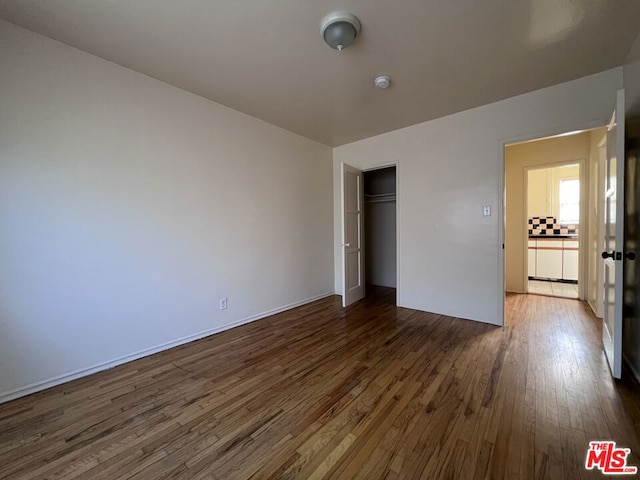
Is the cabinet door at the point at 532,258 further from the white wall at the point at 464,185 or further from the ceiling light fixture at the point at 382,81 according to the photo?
the ceiling light fixture at the point at 382,81

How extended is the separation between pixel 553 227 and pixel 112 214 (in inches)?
297

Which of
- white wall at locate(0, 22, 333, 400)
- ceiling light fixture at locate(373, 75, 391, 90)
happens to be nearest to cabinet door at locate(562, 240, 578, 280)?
ceiling light fixture at locate(373, 75, 391, 90)

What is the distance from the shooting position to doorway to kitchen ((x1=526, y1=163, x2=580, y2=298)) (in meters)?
5.15

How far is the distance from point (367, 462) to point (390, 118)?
341 cm

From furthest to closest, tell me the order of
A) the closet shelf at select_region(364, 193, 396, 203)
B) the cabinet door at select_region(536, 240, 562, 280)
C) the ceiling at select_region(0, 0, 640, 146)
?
the cabinet door at select_region(536, 240, 562, 280) < the closet shelf at select_region(364, 193, 396, 203) < the ceiling at select_region(0, 0, 640, 146)

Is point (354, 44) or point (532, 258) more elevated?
point (354, 44)

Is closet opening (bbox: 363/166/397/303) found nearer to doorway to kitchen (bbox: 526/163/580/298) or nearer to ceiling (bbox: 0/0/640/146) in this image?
ceiling (bbox: 0/0/640/146)

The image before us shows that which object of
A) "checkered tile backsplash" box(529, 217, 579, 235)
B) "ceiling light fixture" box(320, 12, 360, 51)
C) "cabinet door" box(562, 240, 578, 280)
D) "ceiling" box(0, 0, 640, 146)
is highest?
"ceiling" box(0, 0, 640, 146)

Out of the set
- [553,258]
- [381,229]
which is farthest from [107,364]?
[553,258]

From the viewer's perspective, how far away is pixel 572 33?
1883 mm

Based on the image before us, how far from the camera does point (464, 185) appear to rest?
10.3ft

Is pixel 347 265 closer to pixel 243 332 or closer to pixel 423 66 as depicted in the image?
pixel 243 332

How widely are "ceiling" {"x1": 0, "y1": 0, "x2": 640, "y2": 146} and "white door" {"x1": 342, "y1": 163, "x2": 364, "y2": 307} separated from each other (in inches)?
48.9

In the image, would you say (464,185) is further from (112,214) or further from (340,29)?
(112,214)
